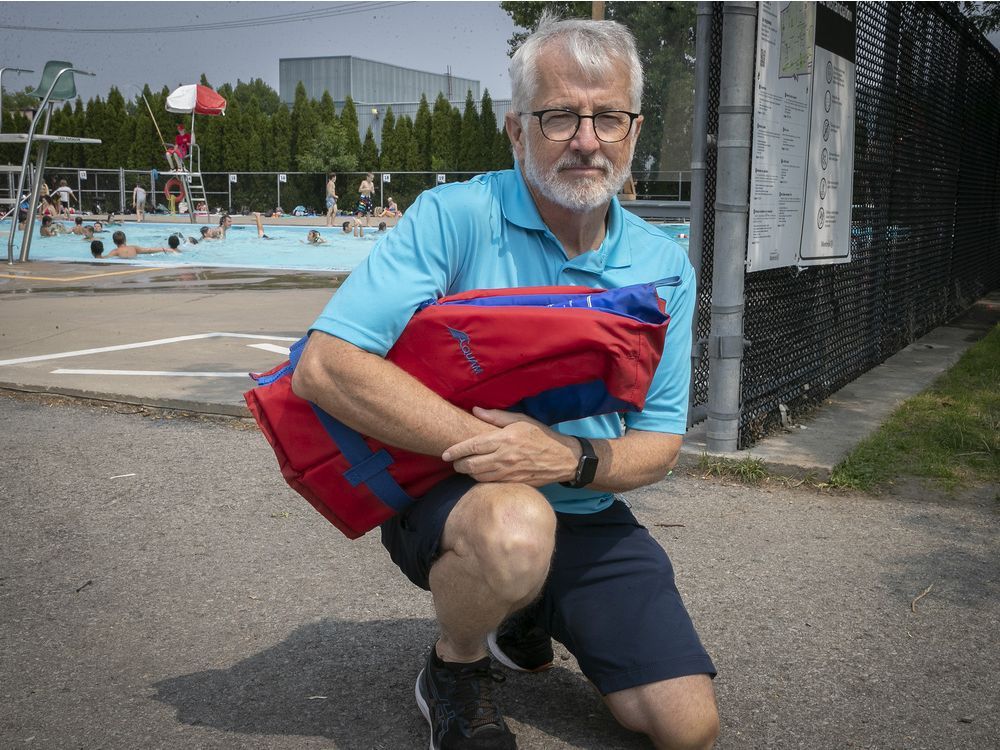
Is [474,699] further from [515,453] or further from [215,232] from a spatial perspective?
[215,232]

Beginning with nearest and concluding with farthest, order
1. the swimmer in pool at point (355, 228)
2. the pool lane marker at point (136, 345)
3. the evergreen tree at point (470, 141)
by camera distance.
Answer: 1. the pool lane marker at point (136, 345)
2. the swimmer in pool at point (355, 228)
3. the evergreen tree at point (470, 141)

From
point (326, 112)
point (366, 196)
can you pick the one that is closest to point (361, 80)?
point (326, 112)

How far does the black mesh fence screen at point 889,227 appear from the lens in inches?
216

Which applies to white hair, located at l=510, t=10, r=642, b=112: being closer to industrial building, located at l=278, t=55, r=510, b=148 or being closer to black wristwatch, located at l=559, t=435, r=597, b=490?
black wristwatch, located at l=559, t=435, r=597, b=490

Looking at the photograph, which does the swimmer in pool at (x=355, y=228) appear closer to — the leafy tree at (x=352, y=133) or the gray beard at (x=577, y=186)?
the leafy tree at (x=352, y=133)

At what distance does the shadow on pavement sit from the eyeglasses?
1.55m

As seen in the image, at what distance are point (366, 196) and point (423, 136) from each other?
1109cm

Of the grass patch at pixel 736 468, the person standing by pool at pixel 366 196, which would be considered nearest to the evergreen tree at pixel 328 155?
the person standing by pool at pixel 366 196

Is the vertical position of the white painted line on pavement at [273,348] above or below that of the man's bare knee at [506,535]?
below

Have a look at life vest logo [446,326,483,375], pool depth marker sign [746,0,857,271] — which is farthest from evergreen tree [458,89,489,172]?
life vest logo [446,326,483,375]

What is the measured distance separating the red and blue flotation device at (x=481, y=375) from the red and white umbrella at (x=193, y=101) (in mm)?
31992

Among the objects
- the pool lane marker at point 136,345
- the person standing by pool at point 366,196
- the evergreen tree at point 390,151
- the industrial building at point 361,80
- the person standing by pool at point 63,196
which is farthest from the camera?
the industrial building at point 361,80

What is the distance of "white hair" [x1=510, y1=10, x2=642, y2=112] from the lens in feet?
8.29

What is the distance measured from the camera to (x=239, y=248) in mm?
25891
